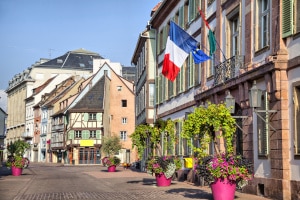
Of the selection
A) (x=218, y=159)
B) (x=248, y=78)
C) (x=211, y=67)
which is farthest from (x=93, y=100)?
(x=218, y=159)

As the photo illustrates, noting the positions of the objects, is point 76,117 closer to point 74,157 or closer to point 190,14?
point 74,157

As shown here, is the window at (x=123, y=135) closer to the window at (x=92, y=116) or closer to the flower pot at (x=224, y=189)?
the window at (x=92, y=116)

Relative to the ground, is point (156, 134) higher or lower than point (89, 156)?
higher

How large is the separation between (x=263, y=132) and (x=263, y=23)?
332cm

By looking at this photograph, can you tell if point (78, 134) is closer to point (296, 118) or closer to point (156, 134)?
point (156, 134)

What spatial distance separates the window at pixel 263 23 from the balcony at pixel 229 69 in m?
1.23

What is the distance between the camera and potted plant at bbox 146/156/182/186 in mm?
20766

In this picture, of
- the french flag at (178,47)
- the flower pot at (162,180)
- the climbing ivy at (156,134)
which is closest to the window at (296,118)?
the french flag at (178,47)

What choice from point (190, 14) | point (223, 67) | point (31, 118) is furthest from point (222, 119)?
point (31, 118)

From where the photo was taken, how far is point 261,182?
51.8 ft

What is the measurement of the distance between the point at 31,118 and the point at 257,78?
290 feet

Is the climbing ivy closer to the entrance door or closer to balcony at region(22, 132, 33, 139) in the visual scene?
the entrance door

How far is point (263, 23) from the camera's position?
16250 mm

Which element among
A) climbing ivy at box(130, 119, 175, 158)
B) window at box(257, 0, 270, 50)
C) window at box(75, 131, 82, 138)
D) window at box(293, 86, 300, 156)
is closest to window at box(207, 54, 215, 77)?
climbing ivy at box(130, 119, 175, 158)
